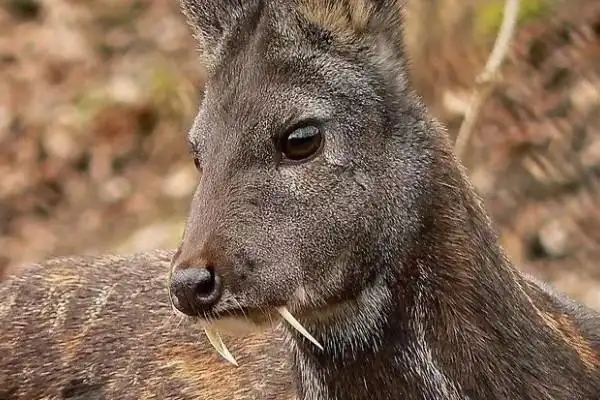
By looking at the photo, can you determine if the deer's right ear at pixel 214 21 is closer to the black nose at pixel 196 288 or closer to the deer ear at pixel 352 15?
the deer ear at pixel 352 15

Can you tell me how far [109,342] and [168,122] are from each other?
21.0 feet

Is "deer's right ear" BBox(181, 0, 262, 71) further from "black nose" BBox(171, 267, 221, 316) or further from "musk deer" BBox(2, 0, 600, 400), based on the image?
"black nose" BBox(171, 267, 221, 316)

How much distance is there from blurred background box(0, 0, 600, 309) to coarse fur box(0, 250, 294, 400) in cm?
223

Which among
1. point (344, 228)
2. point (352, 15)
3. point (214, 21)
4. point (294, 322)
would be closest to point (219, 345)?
point (294, 322)

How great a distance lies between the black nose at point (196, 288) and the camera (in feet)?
13.2

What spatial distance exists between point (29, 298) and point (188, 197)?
4.47m

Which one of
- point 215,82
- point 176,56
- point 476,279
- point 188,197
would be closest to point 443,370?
point 476,279

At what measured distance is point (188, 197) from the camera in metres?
10.9

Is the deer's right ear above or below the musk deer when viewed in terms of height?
above

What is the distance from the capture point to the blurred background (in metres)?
8.98

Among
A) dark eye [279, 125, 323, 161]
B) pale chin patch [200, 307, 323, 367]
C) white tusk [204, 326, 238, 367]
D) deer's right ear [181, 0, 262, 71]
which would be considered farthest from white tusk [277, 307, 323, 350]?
deer's right ear [181, 0, 262, 71]

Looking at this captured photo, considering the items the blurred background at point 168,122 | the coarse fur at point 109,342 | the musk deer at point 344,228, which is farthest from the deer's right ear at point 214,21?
the blurred background at point 168,122

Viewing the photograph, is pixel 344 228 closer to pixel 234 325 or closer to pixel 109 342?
pixel 234 325

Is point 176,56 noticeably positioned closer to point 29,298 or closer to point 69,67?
point 69,67
